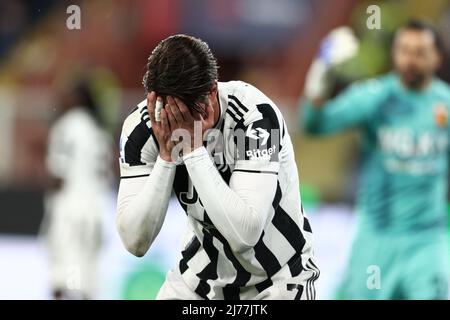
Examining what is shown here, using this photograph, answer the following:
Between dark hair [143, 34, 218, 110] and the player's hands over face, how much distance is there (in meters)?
0.02

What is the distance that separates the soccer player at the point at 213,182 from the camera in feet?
9.43

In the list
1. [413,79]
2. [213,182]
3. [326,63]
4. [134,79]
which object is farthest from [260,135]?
[134,79]

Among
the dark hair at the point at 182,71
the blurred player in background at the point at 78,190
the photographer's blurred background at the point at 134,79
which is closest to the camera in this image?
the dark hair at the point at 182,71

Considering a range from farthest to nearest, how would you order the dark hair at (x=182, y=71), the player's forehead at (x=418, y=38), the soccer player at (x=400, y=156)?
the player's forehead at (x=418, y=38)
the soccer player at (x=400, y=156)
the dark hair at (x=182, y=71)

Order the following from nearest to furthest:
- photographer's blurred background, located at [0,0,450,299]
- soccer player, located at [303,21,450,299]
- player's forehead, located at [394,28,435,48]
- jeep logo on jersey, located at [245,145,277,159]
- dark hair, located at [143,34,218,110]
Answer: dark hair, located at [143,34,218,110] → jeep logo on jersey, located at [245,145,277,159] → soccer player, located at [303,21,450,299] → player's forehead, located at [394,28,435,48] → photographer's blurred background, located at [0,0,450,299]

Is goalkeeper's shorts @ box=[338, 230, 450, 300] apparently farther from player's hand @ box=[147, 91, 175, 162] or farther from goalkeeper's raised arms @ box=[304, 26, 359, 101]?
player's hand @ box=[147, 91, 175, 162]

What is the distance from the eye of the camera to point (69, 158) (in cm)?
743

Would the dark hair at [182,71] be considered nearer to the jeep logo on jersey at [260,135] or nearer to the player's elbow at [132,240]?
the jeep logo on jersey at [260,135]

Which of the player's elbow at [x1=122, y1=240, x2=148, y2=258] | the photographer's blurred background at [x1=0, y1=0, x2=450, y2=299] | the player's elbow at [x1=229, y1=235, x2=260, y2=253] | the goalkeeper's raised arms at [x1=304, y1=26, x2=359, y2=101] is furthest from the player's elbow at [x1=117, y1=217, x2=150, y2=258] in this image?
the photographer's blurred background at [x1=0, y1=0, x2=450, y2=299]

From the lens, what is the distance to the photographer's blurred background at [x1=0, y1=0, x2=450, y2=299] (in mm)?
7711

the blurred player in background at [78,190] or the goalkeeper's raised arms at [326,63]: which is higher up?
the goalkeeper's raised arms at [326,63]

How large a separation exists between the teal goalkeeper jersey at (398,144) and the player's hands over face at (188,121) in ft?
9.42

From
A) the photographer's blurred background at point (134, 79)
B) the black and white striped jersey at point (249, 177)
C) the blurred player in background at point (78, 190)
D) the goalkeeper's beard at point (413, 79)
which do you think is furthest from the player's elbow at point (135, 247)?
the blurred player in background at point (78, 190)

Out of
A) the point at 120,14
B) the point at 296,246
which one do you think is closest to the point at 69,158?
the point at 120,14
